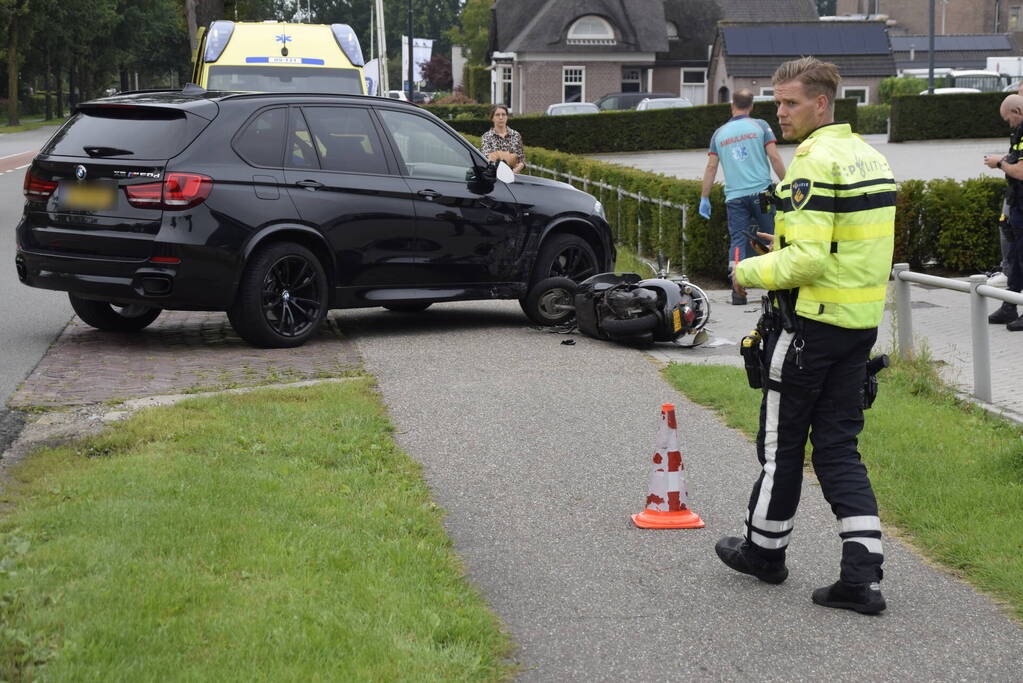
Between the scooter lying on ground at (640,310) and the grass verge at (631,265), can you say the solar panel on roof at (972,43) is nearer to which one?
the grass verge at (631,265)

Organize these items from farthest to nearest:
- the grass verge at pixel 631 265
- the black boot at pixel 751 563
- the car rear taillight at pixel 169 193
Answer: the grass verge at pixel 631 265
the car rear taillight at pixel 169 193
the black boot at pixel 751 563

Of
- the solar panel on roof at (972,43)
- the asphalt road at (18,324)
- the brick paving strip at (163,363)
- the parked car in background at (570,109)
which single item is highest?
the solar panel on roof at (972,43)

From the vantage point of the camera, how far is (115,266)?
9266 mm

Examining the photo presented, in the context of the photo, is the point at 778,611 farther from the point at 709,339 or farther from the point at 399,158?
the point at 399,158

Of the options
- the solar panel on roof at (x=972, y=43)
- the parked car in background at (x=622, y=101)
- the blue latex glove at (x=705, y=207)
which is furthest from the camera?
the solar panel on roof at (x=972, y=43)

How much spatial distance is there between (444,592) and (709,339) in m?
6.04

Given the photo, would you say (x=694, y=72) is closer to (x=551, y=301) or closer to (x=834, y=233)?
(x=551, y=301)

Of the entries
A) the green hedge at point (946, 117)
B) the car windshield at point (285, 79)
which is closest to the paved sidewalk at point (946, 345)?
the car windshield at point (285, 79)

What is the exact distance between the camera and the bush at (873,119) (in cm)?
5497

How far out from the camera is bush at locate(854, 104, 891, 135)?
55.0 metres

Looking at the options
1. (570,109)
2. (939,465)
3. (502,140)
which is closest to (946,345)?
(939,465)

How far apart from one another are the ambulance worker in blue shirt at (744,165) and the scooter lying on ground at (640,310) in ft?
6.40

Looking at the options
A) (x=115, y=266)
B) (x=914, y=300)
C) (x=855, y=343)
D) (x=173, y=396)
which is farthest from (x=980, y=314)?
(x=115, y=266)

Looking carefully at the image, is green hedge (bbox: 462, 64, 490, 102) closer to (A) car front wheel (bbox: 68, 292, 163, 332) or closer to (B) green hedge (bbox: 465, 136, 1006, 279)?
(B) green hedge (bbox: 465, 136, 1006, 279)
